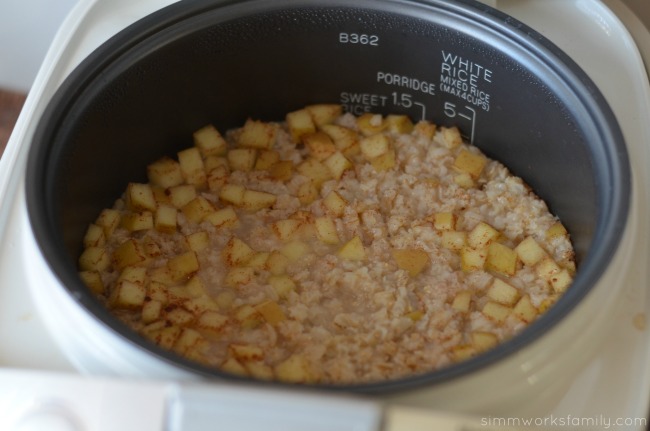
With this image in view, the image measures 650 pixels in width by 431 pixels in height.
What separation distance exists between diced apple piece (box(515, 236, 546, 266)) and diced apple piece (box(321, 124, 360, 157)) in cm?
31

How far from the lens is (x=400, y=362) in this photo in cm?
100

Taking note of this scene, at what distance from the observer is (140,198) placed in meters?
1.20

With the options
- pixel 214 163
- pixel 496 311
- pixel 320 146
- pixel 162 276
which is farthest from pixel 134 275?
pixel 496 311

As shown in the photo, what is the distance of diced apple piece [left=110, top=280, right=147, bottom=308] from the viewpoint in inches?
41.8

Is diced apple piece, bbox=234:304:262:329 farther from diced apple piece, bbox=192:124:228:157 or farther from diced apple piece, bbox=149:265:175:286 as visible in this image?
diced apple piece, bbox=192:124:228:157

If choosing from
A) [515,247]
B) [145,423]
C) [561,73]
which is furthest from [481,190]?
[145,423]

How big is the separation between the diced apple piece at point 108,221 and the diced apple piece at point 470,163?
504 millimetres

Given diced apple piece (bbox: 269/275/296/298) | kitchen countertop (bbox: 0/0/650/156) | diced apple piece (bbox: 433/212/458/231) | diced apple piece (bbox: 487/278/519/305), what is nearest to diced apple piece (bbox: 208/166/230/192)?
diced apple piece (bbox: 269/275/296/298)

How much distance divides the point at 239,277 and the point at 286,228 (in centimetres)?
11

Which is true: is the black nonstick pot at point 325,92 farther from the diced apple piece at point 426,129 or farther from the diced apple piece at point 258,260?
the diced apple piece at point 258,260

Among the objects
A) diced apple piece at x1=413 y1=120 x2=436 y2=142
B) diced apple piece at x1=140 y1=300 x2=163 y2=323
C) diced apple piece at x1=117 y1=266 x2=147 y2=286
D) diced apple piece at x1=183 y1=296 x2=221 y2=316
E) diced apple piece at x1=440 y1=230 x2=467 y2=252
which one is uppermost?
diced apple piece at x1=413 y1=120 x2=436 y2=142

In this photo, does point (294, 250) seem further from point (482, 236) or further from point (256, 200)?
point (482, 236)

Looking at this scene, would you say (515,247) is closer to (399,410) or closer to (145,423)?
(399,410)

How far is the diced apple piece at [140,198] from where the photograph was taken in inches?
47.3
